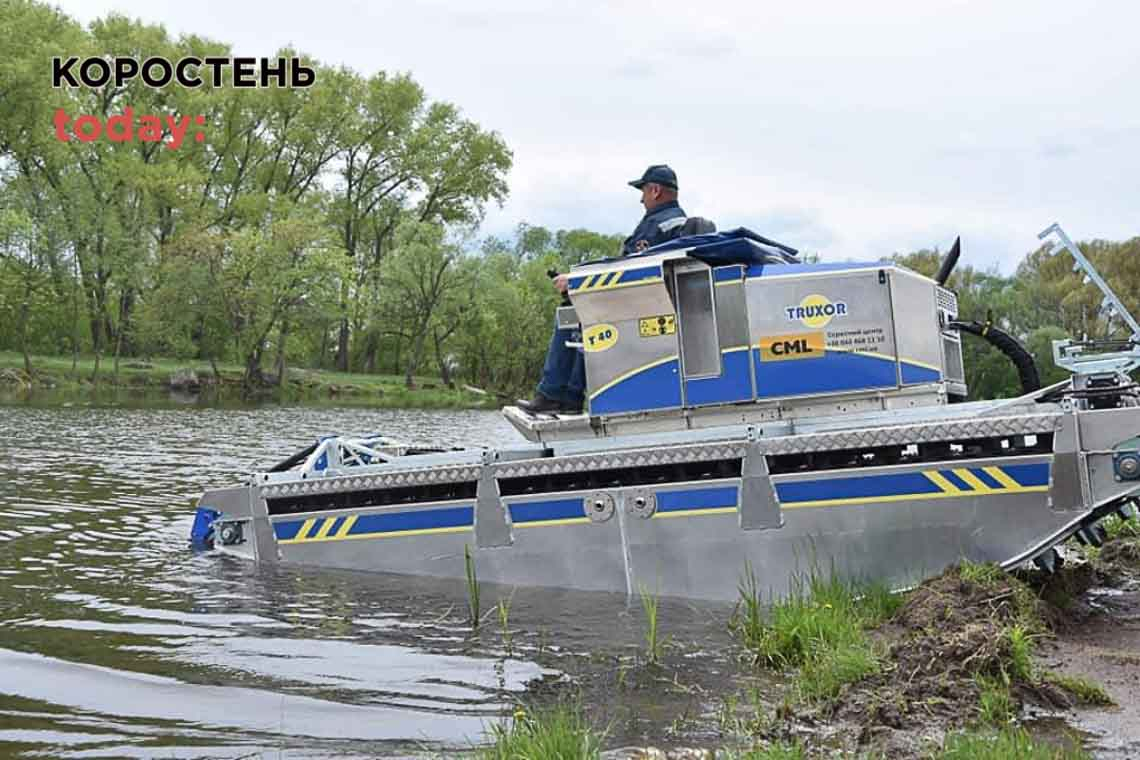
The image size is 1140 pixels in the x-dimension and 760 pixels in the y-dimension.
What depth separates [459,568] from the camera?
9.89 meters

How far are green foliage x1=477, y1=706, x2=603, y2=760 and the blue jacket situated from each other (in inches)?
211

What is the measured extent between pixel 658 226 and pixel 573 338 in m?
1.23

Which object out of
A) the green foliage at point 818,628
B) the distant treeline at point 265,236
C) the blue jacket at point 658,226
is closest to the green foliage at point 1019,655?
the green foliage at point 818,628

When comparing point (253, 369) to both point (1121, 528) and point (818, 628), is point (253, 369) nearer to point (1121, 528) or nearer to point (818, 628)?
point (1121, 528)

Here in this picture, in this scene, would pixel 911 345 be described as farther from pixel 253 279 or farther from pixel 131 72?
pixel 131 72

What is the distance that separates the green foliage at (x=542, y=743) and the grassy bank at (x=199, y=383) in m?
45.6

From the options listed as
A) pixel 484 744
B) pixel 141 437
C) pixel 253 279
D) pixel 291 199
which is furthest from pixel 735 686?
pixel 291 199

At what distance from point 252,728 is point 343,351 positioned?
73.0m

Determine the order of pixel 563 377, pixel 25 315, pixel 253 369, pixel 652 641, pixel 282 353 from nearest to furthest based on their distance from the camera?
pixel 652 641
pixel 563 377
pixel 25 315
pixel 253 369
pixel 282 353

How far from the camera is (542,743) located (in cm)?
496

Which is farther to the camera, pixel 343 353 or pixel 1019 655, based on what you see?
pixel 343 353

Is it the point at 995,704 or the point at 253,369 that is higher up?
the point at 253,369

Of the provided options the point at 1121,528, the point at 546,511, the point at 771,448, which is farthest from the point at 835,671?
the point at 1121,528

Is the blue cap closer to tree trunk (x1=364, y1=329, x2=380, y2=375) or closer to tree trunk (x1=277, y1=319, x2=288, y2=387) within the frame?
tree trunk (x1=277, y1=319, x2=288, y2=387)
